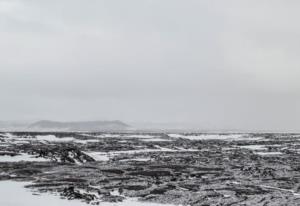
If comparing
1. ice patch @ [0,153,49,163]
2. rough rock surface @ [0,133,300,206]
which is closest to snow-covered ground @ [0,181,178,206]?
rough rock surface @ [0,133,300,206]

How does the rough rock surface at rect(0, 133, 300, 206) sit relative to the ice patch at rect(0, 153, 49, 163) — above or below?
below

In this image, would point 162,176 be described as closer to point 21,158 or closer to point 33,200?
point 33,200

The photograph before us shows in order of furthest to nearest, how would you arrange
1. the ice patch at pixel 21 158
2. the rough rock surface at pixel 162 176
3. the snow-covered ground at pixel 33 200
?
the ice patch at pixel 21 158 → the rough rock surface at pixel 162 176 → the snow-covered ground at pixel 33 200

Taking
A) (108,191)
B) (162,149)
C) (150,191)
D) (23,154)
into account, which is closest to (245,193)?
(150,191)

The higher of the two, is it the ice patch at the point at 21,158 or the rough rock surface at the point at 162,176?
the ice patch at the point at 21,158

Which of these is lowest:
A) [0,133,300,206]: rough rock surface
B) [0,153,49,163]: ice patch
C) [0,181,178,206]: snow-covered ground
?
[0,181,178,206]: snow-covered ground

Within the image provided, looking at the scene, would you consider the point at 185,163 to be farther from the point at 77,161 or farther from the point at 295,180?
the point at 295,180

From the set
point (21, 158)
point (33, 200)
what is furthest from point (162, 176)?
point (21, 158)

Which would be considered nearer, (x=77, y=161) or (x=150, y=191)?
(x=150, y=191)

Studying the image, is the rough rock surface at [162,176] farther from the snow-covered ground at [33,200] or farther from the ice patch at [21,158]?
the snow-covered ground at [33,200]

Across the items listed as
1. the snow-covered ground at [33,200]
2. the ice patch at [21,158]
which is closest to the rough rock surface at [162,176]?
the ice patch at [21,158]

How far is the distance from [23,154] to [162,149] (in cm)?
1889

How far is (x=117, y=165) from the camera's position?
3925 cm

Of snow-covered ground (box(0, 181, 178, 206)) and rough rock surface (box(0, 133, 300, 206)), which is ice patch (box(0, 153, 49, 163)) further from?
snow-covered ground (box(0, 181, 178, 206))
